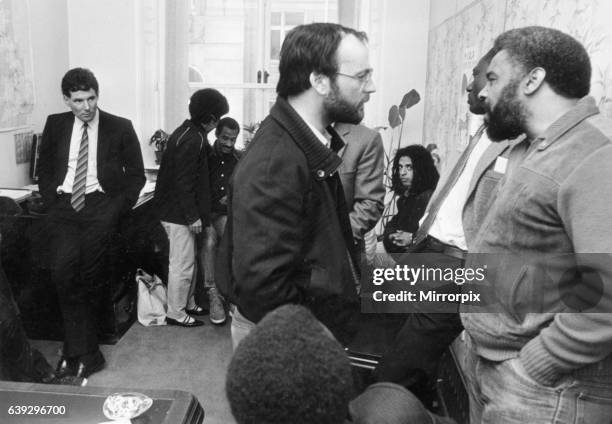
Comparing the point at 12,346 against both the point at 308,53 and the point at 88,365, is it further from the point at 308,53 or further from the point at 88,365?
the point at 308,53

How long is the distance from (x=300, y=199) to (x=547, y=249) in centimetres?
53

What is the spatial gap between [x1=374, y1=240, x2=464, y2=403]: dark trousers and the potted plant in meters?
2.82

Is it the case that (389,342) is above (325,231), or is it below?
below

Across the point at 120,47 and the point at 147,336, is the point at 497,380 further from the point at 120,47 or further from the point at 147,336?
the point at 120,47

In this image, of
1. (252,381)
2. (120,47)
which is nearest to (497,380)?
(252,381)

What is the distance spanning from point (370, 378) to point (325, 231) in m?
1.07

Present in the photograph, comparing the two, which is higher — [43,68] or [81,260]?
[43,68]

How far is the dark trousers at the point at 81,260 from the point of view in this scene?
2.90m

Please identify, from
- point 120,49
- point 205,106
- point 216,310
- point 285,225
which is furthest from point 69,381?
point 120,49

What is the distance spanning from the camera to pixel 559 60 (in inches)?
48.5

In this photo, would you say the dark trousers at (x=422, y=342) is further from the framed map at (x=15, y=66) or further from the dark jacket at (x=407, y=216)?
the framed map at (x=15, y=66)

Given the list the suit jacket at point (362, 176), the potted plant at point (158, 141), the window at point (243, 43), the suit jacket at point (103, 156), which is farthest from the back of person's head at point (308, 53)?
the window at point (243, 43)

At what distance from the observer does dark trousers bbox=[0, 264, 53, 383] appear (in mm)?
2316

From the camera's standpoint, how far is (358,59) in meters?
1.39
